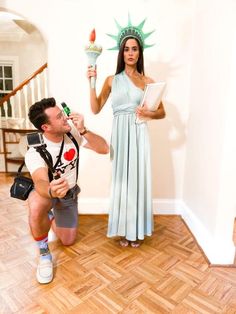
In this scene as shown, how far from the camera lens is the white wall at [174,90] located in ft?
5.54

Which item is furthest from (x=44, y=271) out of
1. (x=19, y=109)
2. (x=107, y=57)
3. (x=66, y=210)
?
(x=19, y=109)

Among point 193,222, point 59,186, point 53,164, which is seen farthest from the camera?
point 193,222

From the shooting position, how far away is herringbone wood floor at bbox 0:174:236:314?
1.34 meters

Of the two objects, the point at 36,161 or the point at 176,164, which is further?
the point at 176,164

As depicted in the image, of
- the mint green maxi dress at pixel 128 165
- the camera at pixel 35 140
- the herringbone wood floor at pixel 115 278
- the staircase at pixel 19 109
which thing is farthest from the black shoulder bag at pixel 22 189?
the staircase at pixel 19 109

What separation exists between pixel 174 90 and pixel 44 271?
1.72 metres

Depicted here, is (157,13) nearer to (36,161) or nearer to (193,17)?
(193,17)

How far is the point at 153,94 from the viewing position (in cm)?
160

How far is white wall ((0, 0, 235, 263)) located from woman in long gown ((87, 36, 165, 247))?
0.42 metres

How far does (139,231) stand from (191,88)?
1.26m

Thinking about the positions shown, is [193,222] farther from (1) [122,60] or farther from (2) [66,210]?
(1) [122,60]

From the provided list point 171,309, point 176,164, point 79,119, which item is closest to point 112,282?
point 171,309

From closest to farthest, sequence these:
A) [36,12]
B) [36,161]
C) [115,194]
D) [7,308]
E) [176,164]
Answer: [7,308] → [36,161] → [115,194] → [36,12] → [176,164]

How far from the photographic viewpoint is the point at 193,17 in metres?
2.17
